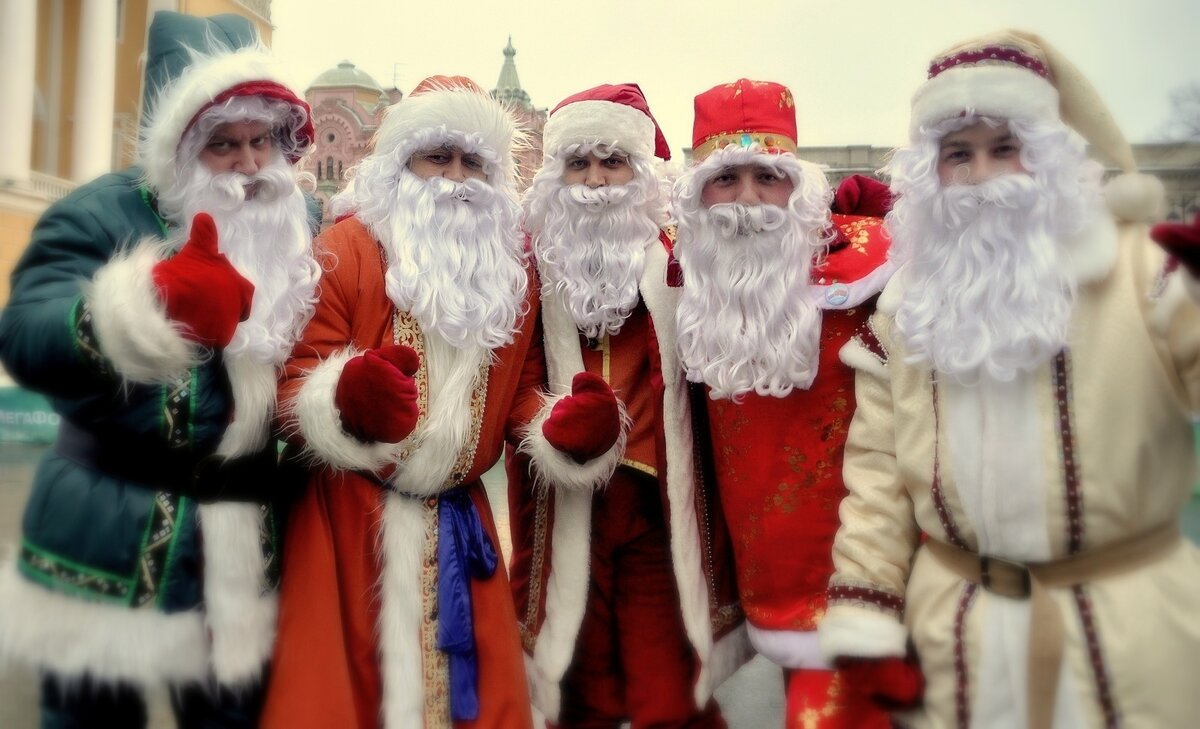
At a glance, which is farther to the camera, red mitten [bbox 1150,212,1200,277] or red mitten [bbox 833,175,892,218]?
red mitten [bbox 833,175,892,218]

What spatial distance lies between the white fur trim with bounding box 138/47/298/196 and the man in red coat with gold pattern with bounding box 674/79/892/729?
132 centimetres

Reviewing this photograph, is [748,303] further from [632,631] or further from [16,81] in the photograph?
[16,81]

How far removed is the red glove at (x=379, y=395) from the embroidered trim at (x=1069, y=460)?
1.50m

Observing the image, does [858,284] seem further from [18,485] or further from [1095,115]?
[18,485]

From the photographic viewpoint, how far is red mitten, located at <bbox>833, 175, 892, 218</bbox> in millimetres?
3258

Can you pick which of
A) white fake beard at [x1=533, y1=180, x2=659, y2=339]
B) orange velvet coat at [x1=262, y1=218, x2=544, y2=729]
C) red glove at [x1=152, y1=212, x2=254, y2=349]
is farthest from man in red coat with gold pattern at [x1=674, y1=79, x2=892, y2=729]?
red glove at [x1=152, y1=212, x2=254, y2=349]

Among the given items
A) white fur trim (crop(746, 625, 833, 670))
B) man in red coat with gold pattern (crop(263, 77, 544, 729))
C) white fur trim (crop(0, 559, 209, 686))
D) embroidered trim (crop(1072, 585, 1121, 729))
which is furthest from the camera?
white fur trim (crop(746, 625, 833, 670))

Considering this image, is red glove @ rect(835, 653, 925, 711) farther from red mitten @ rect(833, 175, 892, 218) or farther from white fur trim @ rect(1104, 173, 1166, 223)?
red mitten @ rect(833, 175, 892, 218)

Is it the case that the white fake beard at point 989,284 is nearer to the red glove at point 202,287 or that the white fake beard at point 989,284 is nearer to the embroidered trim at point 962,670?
the embroidered trim at point 962,670

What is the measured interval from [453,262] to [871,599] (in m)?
1.54

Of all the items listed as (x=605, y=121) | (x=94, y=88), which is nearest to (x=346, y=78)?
(x=94, y=88)

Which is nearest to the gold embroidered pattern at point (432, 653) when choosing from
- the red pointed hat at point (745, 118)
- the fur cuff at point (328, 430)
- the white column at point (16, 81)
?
the fur cuff at point (328, 430)

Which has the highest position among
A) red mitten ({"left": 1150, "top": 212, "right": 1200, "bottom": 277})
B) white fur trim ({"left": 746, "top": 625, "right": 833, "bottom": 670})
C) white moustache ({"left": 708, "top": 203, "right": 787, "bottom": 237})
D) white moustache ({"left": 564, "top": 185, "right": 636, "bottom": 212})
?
white moustache ({"left": 564, "top": 185, "right": 636, "bottom": 212})

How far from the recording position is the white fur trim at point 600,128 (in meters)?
3.18
